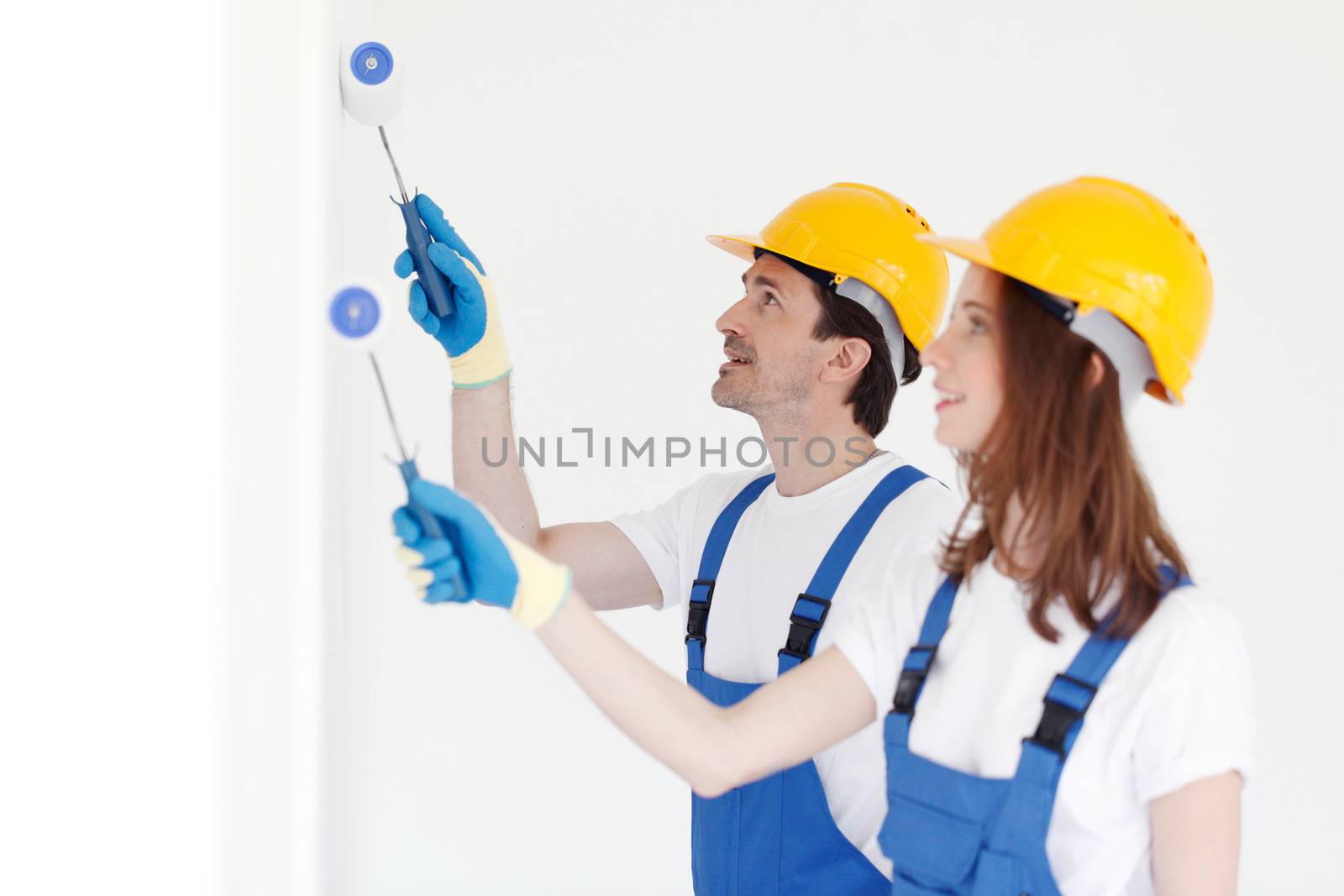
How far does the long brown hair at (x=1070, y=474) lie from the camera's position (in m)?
1.28

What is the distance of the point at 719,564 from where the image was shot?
76.8 inches

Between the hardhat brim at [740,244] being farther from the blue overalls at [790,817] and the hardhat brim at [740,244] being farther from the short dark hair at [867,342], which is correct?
the blue overalls at [790,817]

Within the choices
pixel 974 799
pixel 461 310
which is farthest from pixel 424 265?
pixel 974 799

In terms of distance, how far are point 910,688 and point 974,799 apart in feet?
0.46

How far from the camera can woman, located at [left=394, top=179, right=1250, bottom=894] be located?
1199mm

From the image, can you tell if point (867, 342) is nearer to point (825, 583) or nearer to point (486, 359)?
point (825, 583)

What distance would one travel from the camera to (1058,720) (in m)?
1.22

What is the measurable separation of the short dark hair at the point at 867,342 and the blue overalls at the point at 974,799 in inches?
26.2

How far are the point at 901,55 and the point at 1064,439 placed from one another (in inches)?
79.6

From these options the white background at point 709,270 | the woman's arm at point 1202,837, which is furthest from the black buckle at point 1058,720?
the white background at point 709,270

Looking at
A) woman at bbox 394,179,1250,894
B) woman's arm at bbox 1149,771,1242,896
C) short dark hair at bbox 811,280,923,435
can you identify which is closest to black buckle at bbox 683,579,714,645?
short dark hair at bbox 811,280,923,435

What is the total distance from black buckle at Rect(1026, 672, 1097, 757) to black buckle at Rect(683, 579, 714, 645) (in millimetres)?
748

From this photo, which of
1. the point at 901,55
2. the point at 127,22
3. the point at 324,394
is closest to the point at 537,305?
the point at 901,55

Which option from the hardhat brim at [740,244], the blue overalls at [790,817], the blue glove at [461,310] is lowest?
the blue overalls at [790,817]
